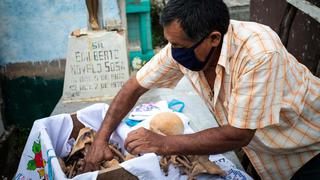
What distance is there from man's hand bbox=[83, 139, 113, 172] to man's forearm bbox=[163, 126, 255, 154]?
45 centimetres

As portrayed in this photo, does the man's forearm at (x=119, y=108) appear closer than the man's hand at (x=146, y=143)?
No

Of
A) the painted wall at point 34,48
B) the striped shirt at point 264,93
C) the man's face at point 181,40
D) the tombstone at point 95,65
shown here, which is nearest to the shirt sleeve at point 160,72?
the striped shirt at point 264,93

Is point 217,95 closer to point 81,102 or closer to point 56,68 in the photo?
point 81,102

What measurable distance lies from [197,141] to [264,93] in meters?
0.40

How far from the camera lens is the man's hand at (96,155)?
2.00 meters

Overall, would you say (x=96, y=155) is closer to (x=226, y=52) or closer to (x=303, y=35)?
(x=226, y=52)

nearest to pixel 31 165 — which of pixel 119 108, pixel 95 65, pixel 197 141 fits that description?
pixel 119 108

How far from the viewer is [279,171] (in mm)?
2105

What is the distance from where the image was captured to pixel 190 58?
5.98 feet

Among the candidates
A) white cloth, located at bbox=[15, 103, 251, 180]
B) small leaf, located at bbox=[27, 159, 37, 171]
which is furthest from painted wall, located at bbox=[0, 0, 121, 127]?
small leaf, located at bbox=[27, 159, 37, 171]

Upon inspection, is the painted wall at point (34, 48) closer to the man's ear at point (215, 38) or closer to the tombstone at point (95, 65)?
the tombstone at point (95, 65)

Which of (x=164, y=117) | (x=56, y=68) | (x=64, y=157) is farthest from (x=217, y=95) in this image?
(x=56, y=68)

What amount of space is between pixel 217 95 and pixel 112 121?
0.72 m

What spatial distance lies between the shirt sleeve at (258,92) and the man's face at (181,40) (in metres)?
0.23
